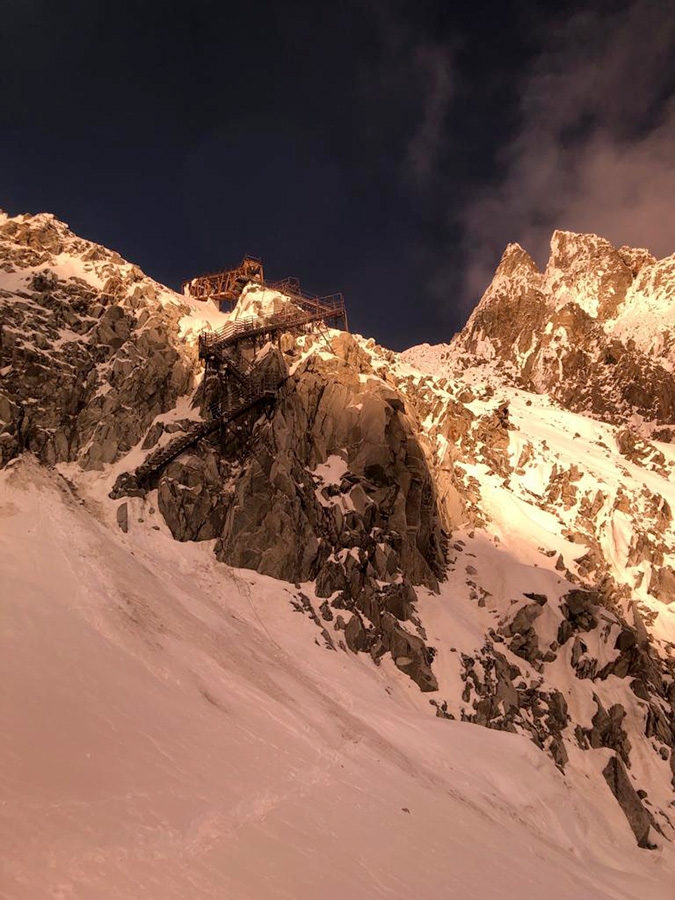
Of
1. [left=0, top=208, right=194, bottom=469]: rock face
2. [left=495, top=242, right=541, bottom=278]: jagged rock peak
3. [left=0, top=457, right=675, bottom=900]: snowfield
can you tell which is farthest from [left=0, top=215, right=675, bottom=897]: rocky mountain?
[left=495, top=242, right=541, bottom=278]: jagged rock peak

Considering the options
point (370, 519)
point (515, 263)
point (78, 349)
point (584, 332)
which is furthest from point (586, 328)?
point (78, 349)

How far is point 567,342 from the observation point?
343 feet

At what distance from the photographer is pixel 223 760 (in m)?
13.2

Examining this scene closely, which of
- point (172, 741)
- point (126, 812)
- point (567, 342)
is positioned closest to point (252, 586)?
point (172, 741)

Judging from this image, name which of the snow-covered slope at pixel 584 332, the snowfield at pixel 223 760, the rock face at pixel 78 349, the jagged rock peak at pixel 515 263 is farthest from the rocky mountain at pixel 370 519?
the jagged rock peak at pixel 515 263

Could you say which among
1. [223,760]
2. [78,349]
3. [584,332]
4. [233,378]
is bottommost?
[223,760]

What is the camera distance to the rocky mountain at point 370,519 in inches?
1216

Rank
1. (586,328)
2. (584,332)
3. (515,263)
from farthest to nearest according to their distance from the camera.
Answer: (515,263) < (586,328) < (584,332)

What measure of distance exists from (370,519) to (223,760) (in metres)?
24.6

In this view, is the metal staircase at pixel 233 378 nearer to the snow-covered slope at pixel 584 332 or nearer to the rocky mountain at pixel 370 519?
the rocky mountain at pixel 370 519

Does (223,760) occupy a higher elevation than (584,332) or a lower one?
lower

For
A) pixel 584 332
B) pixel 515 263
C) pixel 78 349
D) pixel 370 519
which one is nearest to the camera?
pixel 370 519

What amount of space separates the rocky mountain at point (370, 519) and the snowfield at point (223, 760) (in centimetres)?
53

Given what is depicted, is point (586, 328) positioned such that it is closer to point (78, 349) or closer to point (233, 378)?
point (233, 378)
